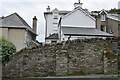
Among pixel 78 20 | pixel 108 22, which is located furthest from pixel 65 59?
pixel 108 22

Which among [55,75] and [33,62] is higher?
[33,62]

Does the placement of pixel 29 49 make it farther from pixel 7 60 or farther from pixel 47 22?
pixel 47 22

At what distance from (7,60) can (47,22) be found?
23624 mm

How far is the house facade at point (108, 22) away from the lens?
1252 inches

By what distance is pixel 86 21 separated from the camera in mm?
26594

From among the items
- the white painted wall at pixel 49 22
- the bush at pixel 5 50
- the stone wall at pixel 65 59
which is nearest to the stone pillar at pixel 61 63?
the stone wall at pixel 65 59

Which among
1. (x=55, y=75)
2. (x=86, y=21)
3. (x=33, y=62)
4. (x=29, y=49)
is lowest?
(x=55, y=75)

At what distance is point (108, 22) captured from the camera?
3394 centimetres

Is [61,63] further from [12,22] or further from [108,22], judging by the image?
[108,22]

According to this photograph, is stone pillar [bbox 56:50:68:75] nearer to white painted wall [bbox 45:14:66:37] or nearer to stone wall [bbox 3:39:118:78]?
stone wall [bbox 3:39:118:78]

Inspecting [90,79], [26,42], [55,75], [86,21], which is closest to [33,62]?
[55,75]

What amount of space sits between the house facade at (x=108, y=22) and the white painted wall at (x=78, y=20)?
23.4 feet

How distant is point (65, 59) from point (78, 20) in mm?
14871

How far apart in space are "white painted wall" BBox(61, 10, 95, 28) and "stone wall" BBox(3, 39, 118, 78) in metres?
14.0
